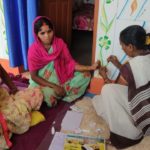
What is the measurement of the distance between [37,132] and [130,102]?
69cm

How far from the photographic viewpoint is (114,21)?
1766 mm

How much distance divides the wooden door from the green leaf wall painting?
70 cm

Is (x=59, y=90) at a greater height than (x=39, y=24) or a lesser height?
lesser

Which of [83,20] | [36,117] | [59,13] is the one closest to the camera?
[36,117]

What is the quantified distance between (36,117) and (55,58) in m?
0.53

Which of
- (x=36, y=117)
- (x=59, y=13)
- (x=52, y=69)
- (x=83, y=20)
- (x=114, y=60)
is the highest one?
(x=59, y=13)

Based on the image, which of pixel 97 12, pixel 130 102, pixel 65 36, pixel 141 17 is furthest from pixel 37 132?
pixel 65 36

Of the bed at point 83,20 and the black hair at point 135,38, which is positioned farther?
the bed at point 83,20

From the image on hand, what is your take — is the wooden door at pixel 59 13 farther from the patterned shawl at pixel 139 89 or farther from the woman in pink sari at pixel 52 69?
the patterned shawl at pixel 139 89

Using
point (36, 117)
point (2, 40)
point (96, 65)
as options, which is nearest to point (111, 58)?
point (96, 65)

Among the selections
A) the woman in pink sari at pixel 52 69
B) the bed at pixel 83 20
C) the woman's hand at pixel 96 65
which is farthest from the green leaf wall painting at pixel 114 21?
the bed at pixel 83 20

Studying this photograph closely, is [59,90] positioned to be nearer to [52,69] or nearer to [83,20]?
[52,69]

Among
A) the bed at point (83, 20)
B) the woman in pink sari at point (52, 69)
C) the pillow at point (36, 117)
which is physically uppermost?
the bed at point (83, 20)

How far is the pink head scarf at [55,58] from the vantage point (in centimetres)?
182
